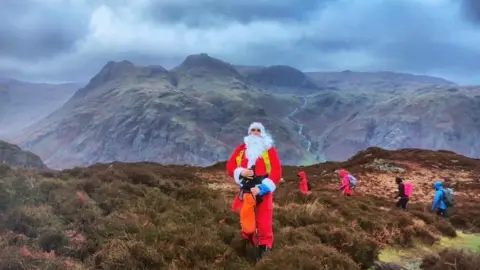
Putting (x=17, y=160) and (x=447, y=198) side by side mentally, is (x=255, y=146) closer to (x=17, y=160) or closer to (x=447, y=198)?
(x=447, y=198)

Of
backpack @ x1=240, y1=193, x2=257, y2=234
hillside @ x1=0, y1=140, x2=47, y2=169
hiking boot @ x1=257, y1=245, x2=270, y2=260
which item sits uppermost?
backpack @ x1=240, y1=193, x2=257, y2=234

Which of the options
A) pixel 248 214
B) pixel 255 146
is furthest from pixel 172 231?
pixel 255 146

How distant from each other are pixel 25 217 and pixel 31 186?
2.27 metres

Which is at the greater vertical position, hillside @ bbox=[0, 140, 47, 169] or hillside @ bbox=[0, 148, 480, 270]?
hillside @ bbox=[0, 148, 480, 270]

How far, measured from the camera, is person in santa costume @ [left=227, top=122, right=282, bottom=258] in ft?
29.7

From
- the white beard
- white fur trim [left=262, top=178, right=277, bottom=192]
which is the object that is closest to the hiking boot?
white fur trim [left=262, top=178, right=277, bottom=192]

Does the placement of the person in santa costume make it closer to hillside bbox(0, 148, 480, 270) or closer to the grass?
hillside bbox(0, 148, 480, 270)

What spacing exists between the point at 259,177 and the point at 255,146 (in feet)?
1.94

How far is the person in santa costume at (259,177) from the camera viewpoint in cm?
906

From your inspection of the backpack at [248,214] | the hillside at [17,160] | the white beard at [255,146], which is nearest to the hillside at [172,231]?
the backpack at [248,214]

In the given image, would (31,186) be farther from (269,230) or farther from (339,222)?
(339,222)

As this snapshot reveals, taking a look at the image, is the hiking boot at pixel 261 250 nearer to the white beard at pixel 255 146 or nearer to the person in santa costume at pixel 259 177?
the person in santa costume at pixel 259 177

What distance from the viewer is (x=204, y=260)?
338 inches

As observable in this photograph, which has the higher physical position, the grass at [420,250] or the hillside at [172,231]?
the hillside at [172,231]
